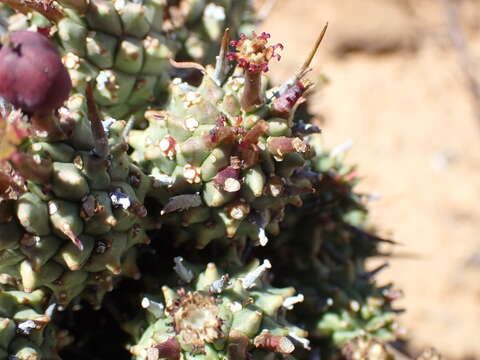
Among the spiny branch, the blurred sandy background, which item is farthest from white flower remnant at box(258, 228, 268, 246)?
the blurred sandy background

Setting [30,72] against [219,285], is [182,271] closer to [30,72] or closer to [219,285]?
[219,285]

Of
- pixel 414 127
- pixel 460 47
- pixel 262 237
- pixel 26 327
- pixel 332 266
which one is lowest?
pixel 26 327

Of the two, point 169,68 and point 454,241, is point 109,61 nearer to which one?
point 169,68

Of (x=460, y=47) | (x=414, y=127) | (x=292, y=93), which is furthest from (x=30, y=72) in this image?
(x=414, y=127)

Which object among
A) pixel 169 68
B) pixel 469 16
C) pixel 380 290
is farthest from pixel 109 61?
pixel 469 16

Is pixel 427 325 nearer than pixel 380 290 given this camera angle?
No

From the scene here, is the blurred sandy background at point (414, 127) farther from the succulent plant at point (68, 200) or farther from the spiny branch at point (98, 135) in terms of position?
the spiny branch at point (98, 135)

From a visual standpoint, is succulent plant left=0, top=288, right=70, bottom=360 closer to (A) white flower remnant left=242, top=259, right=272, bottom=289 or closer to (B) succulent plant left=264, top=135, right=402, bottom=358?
(A) white flower remnant left=242, top=259, right=272, bottom=289
